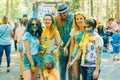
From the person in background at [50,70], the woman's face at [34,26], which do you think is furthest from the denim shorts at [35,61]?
the woman's face at [34,26]

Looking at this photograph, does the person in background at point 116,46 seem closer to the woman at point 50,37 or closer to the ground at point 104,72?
the ground at point 104,72

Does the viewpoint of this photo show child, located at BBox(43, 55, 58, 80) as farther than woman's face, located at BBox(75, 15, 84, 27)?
No

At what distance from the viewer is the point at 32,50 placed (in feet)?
23.8

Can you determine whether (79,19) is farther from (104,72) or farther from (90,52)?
(104,72)

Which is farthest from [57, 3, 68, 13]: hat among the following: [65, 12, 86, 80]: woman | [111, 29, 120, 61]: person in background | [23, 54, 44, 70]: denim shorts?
[111, 29, 120, 61]: person in background

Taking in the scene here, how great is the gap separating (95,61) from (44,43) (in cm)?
133

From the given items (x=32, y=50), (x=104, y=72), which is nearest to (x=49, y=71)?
(x=32, y=50)

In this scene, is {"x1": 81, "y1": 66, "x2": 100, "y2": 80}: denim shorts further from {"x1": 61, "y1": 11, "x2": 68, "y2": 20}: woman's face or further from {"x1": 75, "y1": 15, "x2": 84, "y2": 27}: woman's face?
{"x1": 61, "y1": 11, "x2": 68, "y2": 20}: woman's face

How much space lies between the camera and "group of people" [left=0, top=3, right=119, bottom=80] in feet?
21.6

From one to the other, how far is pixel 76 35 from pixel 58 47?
53cm

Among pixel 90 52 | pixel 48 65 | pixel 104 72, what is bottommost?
pixel 104 72

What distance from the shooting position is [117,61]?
17.0 metres

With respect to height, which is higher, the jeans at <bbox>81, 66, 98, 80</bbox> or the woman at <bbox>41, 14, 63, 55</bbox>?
the woman at <bbox>41, 14, 63, 55</bbox>

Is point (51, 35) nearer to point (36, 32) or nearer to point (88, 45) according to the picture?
point (36, 32)
